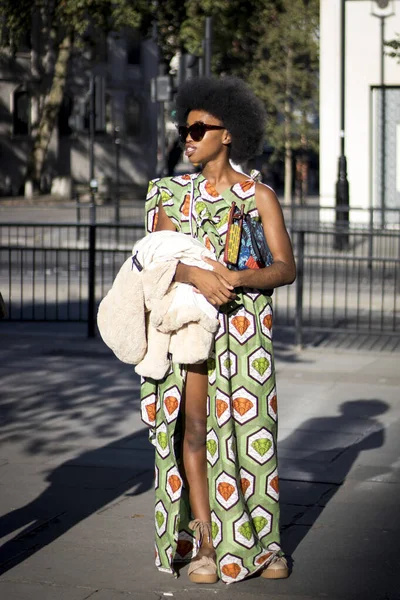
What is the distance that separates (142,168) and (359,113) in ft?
116

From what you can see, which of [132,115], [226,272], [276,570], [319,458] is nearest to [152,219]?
[226,272]

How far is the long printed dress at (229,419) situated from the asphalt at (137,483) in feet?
0.58

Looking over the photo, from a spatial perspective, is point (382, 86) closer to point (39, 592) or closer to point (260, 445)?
point (260, 445)

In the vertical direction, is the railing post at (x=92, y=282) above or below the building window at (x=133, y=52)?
below

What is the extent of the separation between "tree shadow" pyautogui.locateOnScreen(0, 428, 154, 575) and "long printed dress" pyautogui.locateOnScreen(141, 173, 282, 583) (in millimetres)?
773

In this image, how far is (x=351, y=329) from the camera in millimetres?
11984

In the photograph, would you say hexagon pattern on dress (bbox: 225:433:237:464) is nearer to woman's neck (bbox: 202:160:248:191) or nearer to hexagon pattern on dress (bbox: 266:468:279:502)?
hexagon pattern on dress (bbox: 266:468:279:502)

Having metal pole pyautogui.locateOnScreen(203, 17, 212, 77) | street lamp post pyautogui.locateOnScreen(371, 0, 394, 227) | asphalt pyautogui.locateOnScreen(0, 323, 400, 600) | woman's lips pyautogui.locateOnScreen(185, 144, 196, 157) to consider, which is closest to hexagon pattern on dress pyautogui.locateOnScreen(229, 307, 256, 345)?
woman's lips pyautogui.locateOnScreen(185, 144, 196, 157)

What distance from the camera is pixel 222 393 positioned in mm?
4770

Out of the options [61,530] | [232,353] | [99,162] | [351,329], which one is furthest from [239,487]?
[99,162]

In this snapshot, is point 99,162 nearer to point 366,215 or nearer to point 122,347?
point 366,215

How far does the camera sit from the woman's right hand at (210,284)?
4617 millimetres

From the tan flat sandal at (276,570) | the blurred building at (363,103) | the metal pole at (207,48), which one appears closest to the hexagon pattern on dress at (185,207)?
the tan flat sandal at (276,570)

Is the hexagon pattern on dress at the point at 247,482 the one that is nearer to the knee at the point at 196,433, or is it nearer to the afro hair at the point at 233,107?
the knee at the point at 196,433
